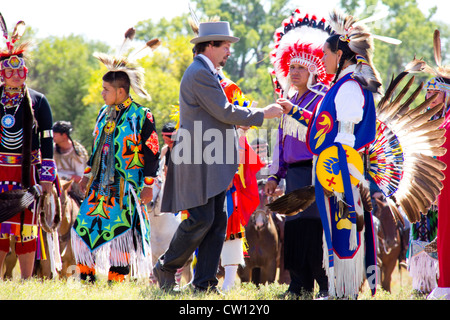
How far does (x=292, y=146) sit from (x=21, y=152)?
249 cm

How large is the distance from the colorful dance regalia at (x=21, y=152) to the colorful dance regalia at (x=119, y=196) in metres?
0.51

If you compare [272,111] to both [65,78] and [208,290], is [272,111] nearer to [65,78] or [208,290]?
[208,290]

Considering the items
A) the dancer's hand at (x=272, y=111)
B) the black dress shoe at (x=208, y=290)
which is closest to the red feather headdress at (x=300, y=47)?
the dancer's hand at (x=272, y=111)

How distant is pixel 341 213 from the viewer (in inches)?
187

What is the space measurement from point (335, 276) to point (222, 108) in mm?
1448

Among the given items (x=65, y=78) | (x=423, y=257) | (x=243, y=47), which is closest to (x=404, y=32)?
(x=243, y=47)

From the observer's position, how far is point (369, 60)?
16.1 feet

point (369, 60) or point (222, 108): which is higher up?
point (369, 60)

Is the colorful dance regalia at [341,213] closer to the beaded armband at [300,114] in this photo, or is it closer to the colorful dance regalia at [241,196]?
the beaded armband at [300,114]

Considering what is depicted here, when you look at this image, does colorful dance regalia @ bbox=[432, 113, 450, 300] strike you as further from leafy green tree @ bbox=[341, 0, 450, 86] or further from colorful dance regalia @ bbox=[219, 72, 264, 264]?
leafy green tree @ bbox=[341, 0, 450, 86]

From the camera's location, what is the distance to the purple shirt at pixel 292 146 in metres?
5.55

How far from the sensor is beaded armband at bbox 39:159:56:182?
20.2 feet
